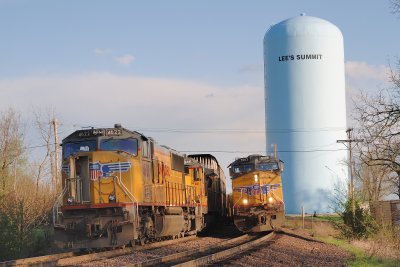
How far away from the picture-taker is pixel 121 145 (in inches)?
765

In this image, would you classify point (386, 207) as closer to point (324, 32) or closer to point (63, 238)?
point (63, 238)

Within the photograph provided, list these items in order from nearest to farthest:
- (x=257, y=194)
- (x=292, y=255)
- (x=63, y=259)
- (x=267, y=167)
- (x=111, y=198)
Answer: (x=63, y=259) → (x=111, y=198) → (x=292, y=255) → (x=257, y=194) → (x=267, y=167)

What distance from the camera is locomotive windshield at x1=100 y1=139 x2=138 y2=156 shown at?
19.4 metres

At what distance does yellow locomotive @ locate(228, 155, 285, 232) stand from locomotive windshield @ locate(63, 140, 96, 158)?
1181 centimetres

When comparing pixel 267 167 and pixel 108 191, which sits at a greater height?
pixel 267 167

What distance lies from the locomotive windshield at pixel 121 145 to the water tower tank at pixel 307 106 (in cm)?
3324

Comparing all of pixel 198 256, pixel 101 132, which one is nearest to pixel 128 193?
pixel 101 132

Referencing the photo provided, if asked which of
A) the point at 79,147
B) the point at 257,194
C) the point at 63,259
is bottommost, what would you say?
the point at 63,259

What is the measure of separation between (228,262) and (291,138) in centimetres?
3685

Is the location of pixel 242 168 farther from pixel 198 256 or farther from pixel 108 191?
pixel 108 191

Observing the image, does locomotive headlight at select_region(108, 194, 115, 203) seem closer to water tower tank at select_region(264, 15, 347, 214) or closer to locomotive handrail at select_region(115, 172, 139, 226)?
locomotive handrail at select_region(115, 172, 139, 226)

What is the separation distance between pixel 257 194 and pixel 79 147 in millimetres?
12506

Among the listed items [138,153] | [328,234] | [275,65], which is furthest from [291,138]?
[138,153]

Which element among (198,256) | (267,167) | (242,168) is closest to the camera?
(198,256)
